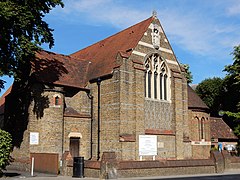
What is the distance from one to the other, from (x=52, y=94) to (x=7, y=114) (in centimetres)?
595

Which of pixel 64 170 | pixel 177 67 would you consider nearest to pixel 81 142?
pixel 64 170

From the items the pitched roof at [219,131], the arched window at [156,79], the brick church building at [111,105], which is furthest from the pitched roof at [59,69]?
the pitched roof at [219,131]

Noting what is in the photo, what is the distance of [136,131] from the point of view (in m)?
27.0

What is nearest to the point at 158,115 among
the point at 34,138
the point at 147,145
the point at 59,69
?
the point at 147,145

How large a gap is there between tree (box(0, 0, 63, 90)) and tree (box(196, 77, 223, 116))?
38.4 metres

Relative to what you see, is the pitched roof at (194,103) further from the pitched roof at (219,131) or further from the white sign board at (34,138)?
the white sign board at (34,138)

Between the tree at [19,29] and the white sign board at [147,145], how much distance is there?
36.7ft

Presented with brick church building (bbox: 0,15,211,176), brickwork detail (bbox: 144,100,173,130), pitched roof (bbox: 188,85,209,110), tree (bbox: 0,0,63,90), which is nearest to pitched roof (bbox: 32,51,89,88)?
brick church building (bbox: 0,15,211,176)

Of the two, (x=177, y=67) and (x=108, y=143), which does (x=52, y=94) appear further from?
(x=177, y=67)

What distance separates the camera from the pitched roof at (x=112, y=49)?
2923 centimetres

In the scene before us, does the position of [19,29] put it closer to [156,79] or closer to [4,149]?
[4,149]

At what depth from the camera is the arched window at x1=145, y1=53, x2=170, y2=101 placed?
96.4ft

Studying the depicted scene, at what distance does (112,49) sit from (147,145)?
34.0ft

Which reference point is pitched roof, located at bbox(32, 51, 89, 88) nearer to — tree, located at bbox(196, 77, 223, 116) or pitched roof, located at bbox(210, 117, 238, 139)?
pitched roof, located at bbox(210, 117, 238, 139)
